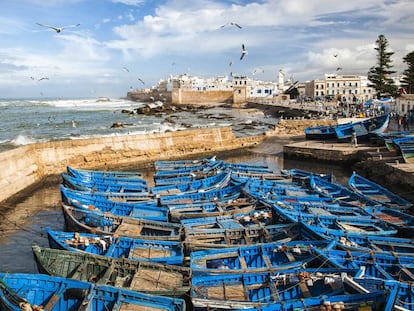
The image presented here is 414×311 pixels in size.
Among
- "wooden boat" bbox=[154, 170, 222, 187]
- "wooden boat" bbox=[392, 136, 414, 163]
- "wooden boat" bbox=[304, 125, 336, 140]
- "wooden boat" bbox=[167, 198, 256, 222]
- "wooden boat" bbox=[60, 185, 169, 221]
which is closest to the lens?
"wooden boat" bbox=[167, 198, 256, 222]

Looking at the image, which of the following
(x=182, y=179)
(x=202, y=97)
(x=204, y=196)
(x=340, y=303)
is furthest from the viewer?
(x=202, y=97)

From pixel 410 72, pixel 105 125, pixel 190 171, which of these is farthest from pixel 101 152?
pixel 410 72

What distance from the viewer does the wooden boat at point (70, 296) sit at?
692cm

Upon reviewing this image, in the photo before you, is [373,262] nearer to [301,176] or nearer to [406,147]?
[301,176]

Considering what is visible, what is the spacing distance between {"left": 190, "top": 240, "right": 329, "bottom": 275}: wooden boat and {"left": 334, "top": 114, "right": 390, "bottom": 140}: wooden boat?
65.6ft

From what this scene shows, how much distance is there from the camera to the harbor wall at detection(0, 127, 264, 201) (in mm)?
19688

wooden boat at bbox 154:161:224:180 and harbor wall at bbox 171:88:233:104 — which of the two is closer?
wooden boat at bbox 154:161:224:180

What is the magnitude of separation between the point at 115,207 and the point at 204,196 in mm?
3851

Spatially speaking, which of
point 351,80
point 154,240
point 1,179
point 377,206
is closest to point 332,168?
point 377,206

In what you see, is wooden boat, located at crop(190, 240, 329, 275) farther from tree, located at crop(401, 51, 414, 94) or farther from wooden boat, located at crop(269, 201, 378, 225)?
tree, located at crop(401, 51, 414, 94)

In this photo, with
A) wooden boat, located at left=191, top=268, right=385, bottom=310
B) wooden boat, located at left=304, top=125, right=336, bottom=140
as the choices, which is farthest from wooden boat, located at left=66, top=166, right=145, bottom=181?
wooden boat, located at left=304, top=125, right=336, bottom=140

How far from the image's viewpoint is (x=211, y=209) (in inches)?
548

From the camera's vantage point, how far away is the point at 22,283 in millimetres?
7453

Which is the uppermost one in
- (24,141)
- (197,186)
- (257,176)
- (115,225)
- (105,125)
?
(105,125)
